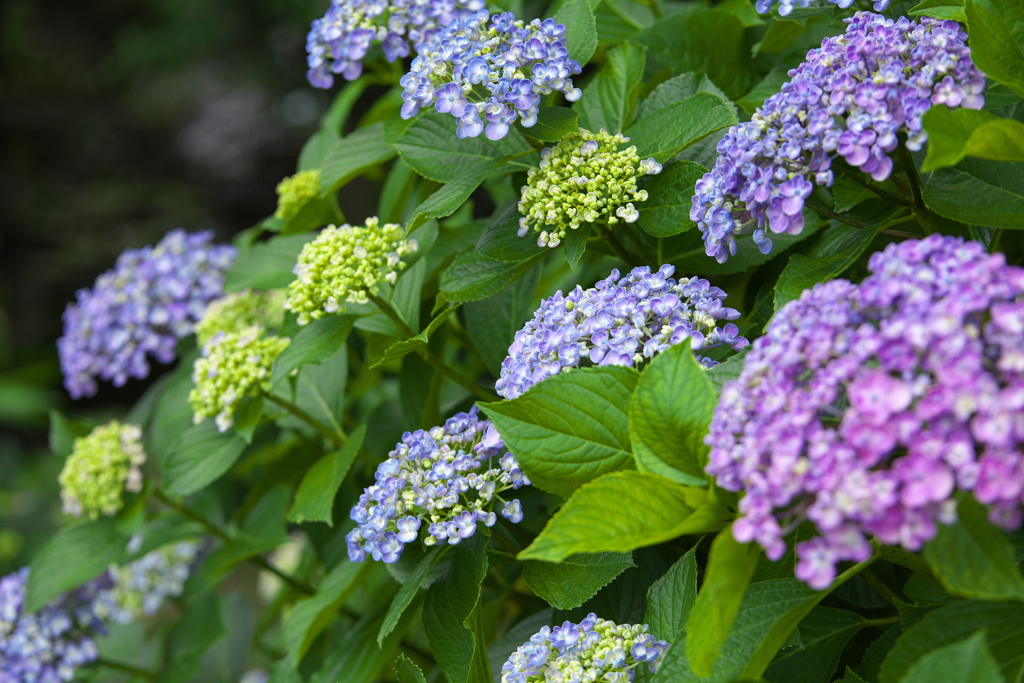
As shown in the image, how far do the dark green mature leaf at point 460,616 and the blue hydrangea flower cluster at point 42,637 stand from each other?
958mm

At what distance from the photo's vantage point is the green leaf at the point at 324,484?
4.10 ft

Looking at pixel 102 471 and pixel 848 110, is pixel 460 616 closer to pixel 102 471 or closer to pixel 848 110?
pixel 848 110

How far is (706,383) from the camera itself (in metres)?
0.79

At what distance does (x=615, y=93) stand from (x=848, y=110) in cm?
47

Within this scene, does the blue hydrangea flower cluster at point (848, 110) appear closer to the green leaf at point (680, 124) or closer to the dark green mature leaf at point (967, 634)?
the green leaf at point (680, 124)

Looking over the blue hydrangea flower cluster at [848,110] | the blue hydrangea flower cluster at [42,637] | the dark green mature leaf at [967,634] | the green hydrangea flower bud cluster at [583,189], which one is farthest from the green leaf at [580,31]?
the blue hydrangea flower cluster at [42,637]

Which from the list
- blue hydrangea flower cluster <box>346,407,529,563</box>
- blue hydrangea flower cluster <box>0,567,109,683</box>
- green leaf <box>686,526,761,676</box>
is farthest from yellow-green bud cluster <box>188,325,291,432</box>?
green leaf <box>686,526,761,676</box>

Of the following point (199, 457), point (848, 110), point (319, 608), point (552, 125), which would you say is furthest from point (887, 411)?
point (199, 457)

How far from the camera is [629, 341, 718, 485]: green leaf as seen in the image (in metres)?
0.79

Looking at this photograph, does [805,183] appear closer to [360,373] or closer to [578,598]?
[578,598]

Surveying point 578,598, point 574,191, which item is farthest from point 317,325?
point 578,598

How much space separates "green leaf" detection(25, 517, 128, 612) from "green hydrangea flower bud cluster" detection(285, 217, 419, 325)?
0.68 m

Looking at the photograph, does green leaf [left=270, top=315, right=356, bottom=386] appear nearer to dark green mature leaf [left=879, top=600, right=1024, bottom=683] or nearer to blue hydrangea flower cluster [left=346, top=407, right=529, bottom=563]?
blue hydrangea flower cluster [left=346, top=407, right=529, bottom=563]

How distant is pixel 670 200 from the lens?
3.51 feet
